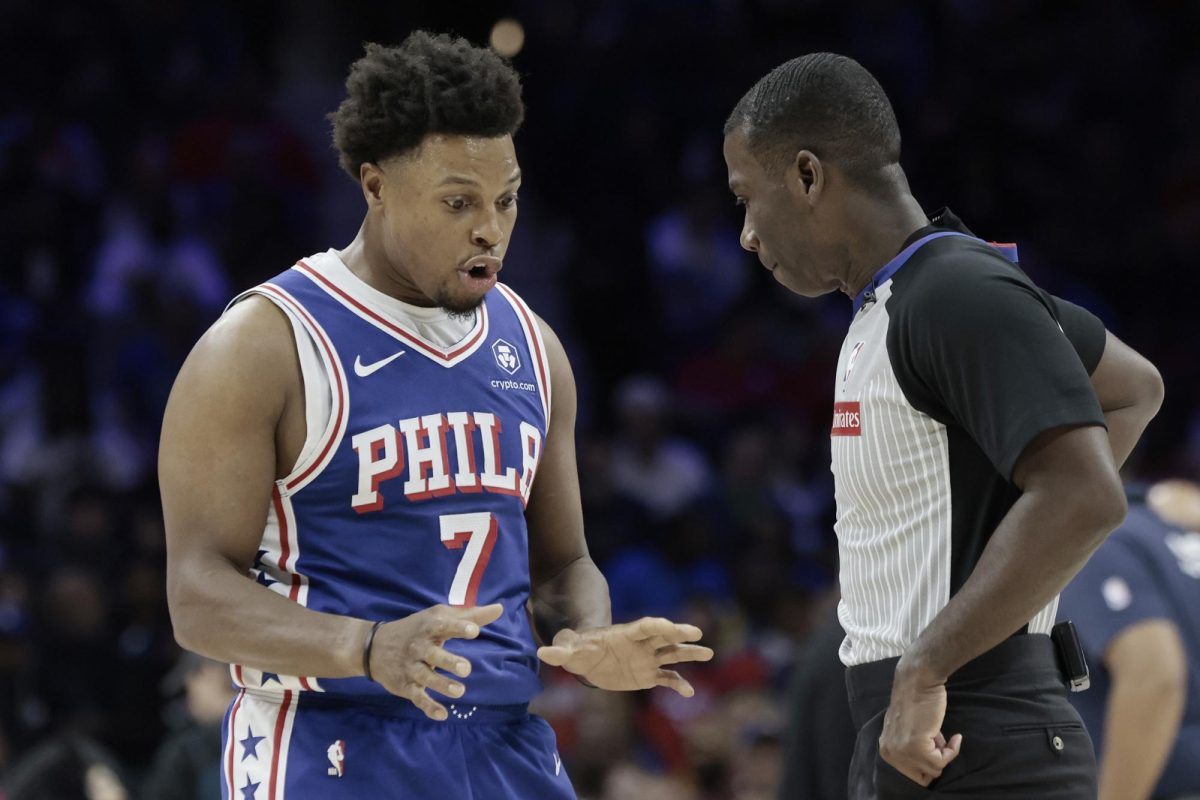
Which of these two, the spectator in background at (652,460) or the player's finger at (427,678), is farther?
the spectator in background at (652,460)

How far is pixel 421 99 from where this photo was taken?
3.38 metres

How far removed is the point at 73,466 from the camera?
9.86 metres

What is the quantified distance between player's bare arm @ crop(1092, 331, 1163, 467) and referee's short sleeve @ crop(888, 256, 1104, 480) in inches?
14.1

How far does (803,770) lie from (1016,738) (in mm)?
2264

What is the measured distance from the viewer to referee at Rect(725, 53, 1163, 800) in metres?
2.71

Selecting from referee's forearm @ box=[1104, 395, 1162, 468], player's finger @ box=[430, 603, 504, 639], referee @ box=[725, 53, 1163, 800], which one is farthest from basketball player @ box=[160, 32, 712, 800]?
referee's forearm @ box=[1104, 395, 1162, 468]

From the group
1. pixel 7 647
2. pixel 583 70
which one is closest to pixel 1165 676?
pixel 7 647

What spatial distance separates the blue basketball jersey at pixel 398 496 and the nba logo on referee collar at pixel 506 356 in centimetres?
7

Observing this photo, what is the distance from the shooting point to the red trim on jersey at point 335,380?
10.6 feet

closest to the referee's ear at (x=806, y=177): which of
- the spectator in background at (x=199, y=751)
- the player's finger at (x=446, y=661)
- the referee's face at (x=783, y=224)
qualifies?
the referee's face at (x=783, y=224)

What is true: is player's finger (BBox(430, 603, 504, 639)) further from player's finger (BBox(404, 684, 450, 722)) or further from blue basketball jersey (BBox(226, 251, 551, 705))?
blue basketball jersey (BBox(226, 251, 551, 705))

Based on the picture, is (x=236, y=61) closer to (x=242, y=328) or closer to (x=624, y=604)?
(x=624, y=604)

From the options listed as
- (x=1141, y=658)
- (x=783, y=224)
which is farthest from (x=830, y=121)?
(x=1141, y=658)

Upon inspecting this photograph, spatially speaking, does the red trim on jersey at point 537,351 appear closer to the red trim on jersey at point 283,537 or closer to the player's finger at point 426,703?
the red trim on jersey at point 283,537
